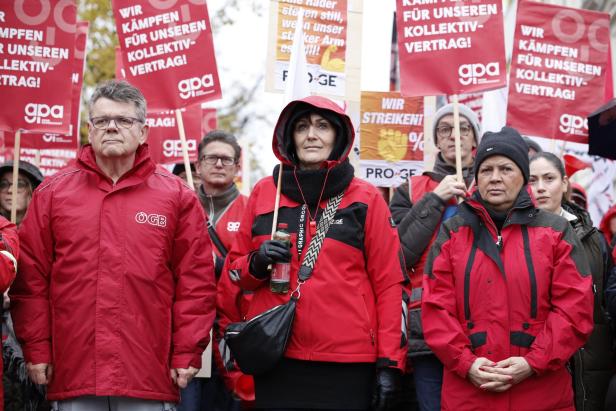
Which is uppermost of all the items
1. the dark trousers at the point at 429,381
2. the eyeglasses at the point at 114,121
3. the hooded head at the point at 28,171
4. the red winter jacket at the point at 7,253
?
the eyeglasses at the point at 114,121

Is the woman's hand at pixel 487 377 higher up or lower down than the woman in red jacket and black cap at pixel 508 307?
lower down

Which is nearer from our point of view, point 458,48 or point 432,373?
point 432,373

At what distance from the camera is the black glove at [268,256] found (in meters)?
4.83

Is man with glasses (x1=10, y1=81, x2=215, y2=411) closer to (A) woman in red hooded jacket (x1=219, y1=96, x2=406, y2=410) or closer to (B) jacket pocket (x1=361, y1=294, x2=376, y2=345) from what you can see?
(A) woman in red hooded jacket (x1=219, y1=96, x2=406, y2=410)

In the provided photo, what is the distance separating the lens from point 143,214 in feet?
16.3

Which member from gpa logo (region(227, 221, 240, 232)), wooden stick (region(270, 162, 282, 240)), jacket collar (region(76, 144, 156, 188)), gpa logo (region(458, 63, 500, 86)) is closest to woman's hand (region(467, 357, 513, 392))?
wooden stick (region(270, 162, 282, 240))

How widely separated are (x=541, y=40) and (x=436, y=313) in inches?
144

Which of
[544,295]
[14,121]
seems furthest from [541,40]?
[14,121]

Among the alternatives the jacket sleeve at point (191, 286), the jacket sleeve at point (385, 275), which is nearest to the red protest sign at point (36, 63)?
the jacket sleeve at point (191, 286)

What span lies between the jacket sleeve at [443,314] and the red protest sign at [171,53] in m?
2.84

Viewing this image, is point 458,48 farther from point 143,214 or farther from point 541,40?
point 143,214

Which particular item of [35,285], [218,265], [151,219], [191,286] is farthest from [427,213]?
[35,285]

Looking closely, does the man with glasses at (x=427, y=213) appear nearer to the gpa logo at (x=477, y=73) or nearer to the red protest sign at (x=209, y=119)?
the gpa logo at (x=477, y=73)

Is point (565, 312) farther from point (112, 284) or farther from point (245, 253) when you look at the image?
point (112, 284)
